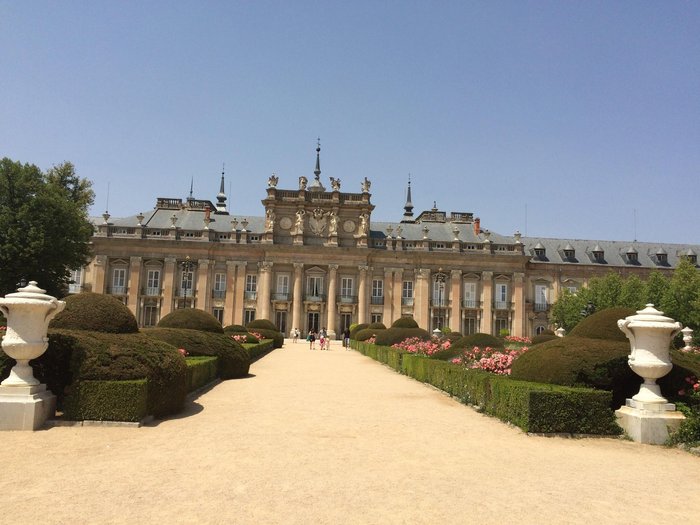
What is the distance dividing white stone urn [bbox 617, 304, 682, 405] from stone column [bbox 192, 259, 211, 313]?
147ft

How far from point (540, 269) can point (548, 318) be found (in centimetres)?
470

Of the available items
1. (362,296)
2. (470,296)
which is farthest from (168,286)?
(470,296)

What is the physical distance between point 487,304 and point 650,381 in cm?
4311

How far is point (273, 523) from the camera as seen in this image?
5.22 metres

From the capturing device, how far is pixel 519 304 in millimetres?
52312

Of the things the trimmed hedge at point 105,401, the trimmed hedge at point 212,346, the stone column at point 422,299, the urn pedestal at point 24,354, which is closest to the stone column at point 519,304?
the stone column at point 422,299

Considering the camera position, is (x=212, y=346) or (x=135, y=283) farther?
(x=135, y=283)

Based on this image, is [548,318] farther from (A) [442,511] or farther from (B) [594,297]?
(A) [442,511]

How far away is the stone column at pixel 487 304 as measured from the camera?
171 ft

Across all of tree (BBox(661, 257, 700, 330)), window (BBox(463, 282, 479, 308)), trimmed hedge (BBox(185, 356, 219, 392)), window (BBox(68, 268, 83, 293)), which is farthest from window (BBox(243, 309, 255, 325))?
trimmed hedge (BBox(185, 356, 219, 392))

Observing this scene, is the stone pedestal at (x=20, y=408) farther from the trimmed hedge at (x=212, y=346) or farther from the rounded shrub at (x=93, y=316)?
the trimmed hedge at (x=212, y=346)

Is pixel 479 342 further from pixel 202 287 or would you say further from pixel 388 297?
pixel 202 287

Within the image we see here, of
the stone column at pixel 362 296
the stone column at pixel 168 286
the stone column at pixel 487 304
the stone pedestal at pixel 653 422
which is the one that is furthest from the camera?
the stone column at pixel 487 304

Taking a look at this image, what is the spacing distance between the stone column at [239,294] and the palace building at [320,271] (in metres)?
0.09
